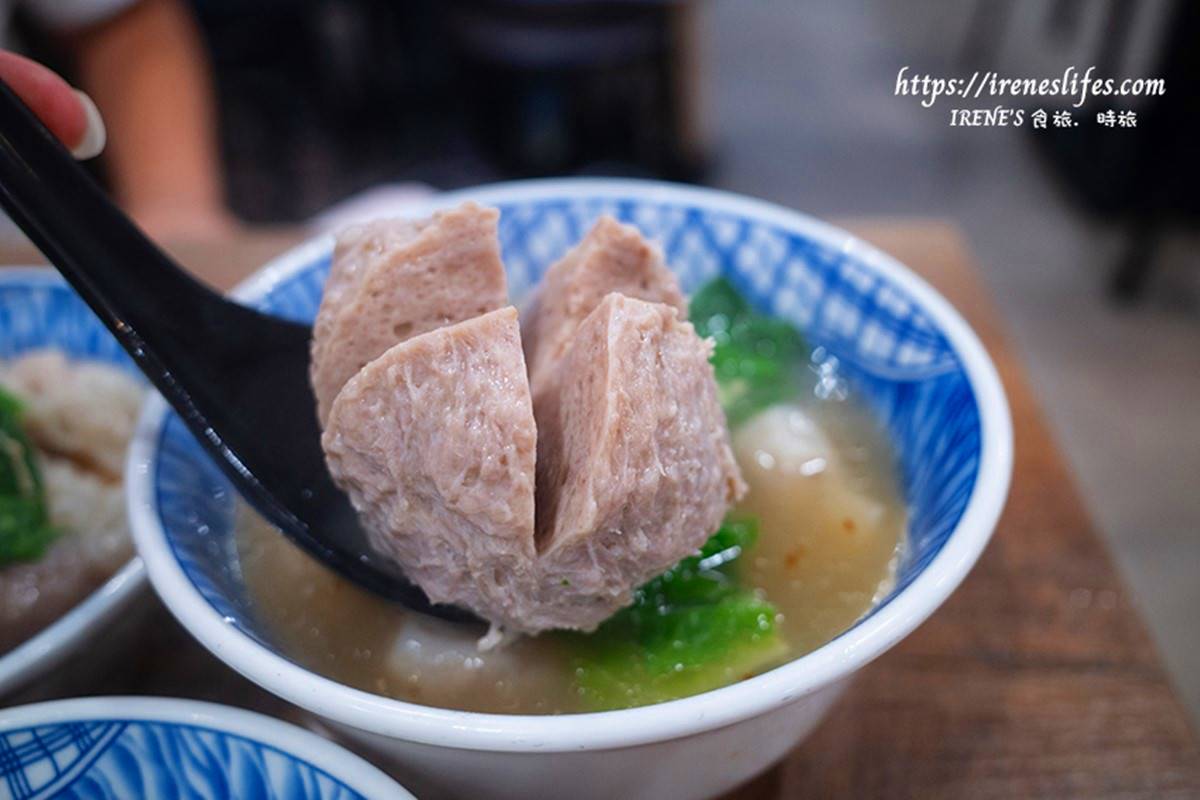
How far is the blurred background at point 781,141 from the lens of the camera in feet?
7.51

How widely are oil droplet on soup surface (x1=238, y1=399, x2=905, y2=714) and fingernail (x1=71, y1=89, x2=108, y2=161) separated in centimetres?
38

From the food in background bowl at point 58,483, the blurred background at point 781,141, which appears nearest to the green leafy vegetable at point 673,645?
the food in background bowl at point 58,483

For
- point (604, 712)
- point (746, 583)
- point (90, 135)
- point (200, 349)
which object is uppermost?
point (90, 135)

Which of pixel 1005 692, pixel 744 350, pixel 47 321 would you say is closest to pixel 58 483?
pixel 47 321

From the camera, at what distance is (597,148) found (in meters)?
3.38

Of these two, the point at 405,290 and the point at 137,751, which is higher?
the point at 405,290

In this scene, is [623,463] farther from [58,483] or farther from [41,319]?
[41,319]

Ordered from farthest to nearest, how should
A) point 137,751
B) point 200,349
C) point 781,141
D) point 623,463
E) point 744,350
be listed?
1. point 781,141
2. point 744,350
3. point 200,349
4. point 137,751
5. point 623,463

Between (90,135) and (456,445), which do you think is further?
(90,135)

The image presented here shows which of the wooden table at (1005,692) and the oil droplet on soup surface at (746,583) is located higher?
the oil droplet on soup surface at (746,583)

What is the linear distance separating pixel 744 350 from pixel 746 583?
33 centimetres

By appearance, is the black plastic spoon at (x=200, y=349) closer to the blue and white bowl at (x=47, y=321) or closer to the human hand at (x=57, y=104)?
the human hand at (x=57, y=104)

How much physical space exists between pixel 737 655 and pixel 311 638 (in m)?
0.38

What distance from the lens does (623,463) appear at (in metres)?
0.65
